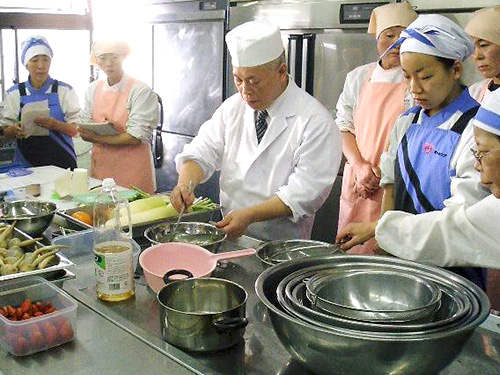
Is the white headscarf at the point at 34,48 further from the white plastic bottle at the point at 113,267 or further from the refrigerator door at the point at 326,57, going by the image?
the white plastic bottle at the point at 113,267

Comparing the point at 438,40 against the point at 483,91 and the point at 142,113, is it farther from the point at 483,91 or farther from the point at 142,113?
the point at 142,113

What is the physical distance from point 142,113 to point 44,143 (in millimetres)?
823

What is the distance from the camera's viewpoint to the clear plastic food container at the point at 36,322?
1.30 meters

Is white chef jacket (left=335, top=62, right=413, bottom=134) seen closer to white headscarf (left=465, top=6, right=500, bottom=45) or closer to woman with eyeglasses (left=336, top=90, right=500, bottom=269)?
white headscarf (left=465, top=6, right=500, bottom=45)

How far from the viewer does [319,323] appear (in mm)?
1068

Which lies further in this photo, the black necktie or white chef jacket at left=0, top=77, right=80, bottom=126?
white chef jacket at left=0, top=77, right=80, bottom=126

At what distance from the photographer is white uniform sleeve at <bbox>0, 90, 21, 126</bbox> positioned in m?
4.06

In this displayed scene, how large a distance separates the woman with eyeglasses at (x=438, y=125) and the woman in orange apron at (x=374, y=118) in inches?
31.0

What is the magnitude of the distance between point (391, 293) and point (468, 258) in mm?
425

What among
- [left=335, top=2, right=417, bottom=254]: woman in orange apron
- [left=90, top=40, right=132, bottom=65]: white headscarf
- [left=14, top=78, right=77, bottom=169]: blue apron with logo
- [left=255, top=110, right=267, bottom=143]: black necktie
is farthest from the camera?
[left=14, top=78, right=77, bottom=169]: blue apron with logo

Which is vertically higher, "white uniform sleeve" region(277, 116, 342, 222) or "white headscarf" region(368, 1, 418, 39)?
"white headscarf" region(368, 1, 418, 39)

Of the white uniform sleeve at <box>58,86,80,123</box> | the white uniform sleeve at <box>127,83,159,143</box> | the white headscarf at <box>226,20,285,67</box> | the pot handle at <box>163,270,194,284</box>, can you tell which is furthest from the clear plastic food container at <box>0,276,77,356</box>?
the white uniform sleeve at <box>58,86,80,123</box>

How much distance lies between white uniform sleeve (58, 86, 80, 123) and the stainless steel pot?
3.08 m

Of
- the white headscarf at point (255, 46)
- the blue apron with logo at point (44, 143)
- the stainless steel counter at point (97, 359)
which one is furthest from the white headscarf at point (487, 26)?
the blue apron with logo at point (44, 143)
